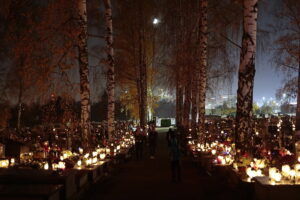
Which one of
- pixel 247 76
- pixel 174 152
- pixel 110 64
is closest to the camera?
pixel 247 76

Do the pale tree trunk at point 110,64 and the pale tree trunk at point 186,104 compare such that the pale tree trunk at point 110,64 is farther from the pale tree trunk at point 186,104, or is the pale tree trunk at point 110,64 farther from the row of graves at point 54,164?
the pale tree trunk at point 186,104

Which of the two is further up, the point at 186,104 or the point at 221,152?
the point at 186,104

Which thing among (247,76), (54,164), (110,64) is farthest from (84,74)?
(247,76)

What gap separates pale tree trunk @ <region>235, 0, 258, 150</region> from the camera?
1221cm

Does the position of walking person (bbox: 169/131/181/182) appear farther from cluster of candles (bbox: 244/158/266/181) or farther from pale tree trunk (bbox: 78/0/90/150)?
pale tree trunk (bbox: 78/0/90/150)

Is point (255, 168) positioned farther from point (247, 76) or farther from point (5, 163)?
point (5, 163)

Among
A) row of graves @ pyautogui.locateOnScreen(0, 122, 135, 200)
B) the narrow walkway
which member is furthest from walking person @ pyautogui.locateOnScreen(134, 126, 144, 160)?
the narrow walkway

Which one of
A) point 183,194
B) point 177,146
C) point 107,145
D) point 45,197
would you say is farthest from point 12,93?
point 45,197

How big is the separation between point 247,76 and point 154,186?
4110 millimetres

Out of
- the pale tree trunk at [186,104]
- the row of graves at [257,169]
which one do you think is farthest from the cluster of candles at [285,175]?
the pale tree trunk at [186,104]

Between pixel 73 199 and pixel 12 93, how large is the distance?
24.3m

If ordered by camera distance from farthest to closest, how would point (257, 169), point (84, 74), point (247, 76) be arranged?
point (84, 74) < point (247, 76) < point (257, 169)

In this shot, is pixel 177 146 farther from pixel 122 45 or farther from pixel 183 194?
pixel 122 45

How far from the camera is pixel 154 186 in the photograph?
12438mm
